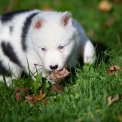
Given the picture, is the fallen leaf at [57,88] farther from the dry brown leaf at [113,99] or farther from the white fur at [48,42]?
the dry brown leaf at [113,99]

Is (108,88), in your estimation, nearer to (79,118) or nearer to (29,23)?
(79,118)

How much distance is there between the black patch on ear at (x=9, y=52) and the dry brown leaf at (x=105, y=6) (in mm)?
3033

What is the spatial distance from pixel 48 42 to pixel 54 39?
89 mm

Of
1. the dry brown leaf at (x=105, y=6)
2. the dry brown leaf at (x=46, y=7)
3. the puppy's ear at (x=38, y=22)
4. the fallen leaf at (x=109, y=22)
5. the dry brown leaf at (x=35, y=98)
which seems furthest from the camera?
the dry brown leaf at (x=46, y=7)

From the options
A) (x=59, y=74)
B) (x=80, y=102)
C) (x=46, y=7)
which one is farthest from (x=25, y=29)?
(x=46, y=7)

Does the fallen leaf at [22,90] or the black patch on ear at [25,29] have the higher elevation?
the black patch on ear at [25,29]

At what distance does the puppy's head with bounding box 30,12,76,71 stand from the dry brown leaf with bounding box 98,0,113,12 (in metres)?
3.06

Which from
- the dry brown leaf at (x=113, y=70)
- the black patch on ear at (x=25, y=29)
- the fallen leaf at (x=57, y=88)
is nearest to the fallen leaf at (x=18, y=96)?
the fallen leaf at (x=57, y=88)

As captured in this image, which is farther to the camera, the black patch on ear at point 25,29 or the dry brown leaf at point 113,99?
the black patch on ear at point 25,29

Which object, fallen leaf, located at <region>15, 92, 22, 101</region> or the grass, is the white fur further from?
fallen leaf, located at <region>15, 92, 22, 101</region>

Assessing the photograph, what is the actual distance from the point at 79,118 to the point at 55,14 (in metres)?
1.81

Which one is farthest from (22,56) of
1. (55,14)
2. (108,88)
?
(108,88)

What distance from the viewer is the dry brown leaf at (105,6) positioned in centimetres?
790

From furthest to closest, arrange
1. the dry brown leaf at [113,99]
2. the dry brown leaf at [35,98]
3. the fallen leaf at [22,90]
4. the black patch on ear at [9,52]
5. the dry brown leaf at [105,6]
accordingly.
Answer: the dry brown leaf at [105,6], the black patch on ear at [9,52], the fallen leaf at [22,90], the dry brown leaf at [35,98], the dry brown leaf at [113,99]
